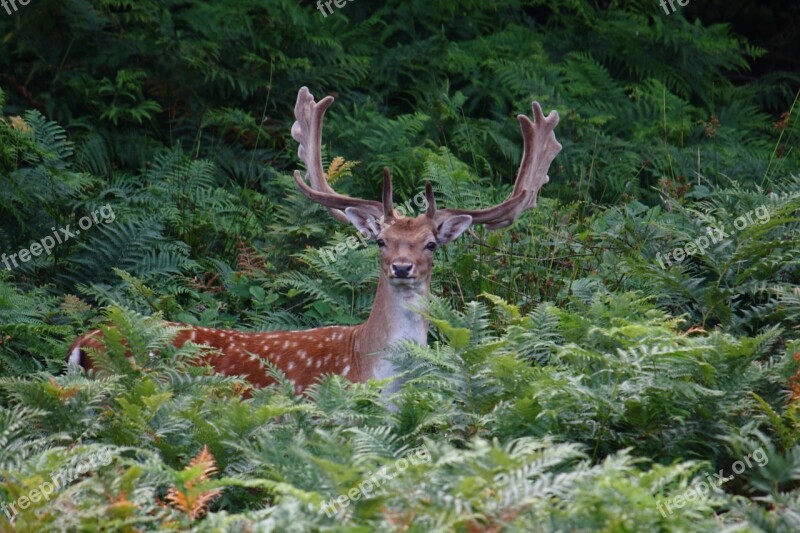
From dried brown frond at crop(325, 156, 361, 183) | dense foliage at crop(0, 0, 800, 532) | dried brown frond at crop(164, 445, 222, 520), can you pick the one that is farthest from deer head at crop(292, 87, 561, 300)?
dried brown frond at crop(164, 445, 222, 520)

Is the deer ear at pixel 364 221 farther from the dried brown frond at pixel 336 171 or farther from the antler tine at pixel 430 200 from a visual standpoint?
the dried brown frond at pixel 336 171

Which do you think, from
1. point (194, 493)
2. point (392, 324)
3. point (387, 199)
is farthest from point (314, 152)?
point (194, 493)

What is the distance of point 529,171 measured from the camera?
303 inches

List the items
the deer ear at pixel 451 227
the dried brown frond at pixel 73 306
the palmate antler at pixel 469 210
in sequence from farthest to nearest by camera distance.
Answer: the dried brown frond at pixel 73 306 < the palmate antler at pixel 469 210 < the deer ear at pixel 451 227

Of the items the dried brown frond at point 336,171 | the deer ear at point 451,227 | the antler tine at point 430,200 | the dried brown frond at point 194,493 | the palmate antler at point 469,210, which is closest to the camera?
the dried brown frond at point 194,493

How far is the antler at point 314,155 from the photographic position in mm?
7543

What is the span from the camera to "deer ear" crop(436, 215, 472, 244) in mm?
7254

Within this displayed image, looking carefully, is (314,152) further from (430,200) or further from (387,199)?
(430,200)

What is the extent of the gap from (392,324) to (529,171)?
1.41m

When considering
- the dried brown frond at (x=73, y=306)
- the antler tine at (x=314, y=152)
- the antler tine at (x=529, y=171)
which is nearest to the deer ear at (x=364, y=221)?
the antler tine at (x=314, y=152)

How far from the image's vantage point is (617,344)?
593cm

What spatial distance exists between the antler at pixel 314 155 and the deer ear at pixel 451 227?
48 centimetres

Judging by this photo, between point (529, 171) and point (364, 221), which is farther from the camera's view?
point (529, 171)

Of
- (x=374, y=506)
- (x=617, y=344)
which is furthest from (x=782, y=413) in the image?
(x=374, y=506)
